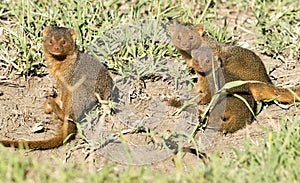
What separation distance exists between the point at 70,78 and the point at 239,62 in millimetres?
1393

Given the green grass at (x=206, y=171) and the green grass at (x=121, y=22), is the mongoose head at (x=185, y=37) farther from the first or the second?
the green grass at (x=206, y=171)

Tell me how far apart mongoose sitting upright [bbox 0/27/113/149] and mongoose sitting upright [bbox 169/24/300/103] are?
2.21ft

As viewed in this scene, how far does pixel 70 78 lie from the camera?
481cm

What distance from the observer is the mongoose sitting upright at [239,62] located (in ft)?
16.5

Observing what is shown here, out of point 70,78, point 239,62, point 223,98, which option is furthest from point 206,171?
point 239,62

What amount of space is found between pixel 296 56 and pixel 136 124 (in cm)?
164

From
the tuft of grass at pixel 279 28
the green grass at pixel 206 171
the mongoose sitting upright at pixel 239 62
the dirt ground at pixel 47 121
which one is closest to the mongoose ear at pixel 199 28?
the mongoose sitting upright at pixel 239 62

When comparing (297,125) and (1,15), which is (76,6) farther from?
(297,125)

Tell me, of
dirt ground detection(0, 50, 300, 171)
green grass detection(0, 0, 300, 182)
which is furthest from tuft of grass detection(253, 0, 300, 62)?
dirt ground detection(0, 50, 300, 171)

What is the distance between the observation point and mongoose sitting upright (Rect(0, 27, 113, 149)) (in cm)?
465

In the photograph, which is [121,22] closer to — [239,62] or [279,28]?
[239,62]

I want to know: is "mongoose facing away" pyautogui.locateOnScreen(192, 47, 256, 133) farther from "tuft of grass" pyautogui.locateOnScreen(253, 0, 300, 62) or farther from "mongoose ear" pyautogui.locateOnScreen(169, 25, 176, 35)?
"tuft of grass" pyautogui.locateOnScreen(253, 0, 300, 62)

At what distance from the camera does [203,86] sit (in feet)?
16.3

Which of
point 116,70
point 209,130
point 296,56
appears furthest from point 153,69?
point 296,56
